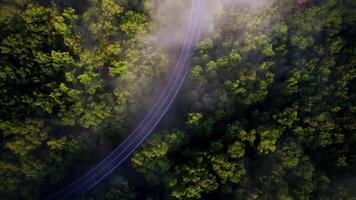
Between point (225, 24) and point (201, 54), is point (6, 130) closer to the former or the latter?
point (201, 54)

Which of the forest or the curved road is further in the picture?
the curved road

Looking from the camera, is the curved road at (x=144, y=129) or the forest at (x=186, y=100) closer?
the forest at (x=186, y=100)

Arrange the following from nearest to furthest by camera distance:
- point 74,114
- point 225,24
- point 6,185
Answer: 1. point 6,185
2. point 74,114
3. point 225,24

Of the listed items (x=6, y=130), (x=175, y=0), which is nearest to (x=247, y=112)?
(x=175, y=0)
